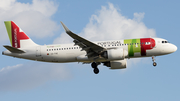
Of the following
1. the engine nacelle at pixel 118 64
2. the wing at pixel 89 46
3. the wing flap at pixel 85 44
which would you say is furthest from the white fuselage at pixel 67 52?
the engine nacelle at pixel 118 64

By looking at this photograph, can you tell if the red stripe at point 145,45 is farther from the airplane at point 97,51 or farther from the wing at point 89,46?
the wing at point 89,46

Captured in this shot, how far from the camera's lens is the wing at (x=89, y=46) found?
40.1m

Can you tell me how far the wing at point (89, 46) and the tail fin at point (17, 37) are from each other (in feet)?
31.0

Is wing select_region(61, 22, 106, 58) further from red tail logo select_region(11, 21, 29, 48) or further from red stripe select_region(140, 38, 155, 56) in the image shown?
red tail logo select_region(11, 21, 29, 48)

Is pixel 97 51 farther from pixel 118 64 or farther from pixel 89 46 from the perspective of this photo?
pixel 118 64

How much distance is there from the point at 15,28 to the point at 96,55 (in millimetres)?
14476

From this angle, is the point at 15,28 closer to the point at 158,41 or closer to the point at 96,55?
the point at 96,55

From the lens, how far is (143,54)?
1710 inches

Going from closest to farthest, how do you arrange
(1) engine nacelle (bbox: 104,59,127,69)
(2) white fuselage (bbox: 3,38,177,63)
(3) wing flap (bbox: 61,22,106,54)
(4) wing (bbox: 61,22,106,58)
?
(3) wing flap (bbox: 61,22,106,54)
(4) wing (bbox: 61,22,106,58)
(2) white fuselage (bbox: 3,38,177,63)
(1) engine nacelle (bbox: 104,59,127,69)

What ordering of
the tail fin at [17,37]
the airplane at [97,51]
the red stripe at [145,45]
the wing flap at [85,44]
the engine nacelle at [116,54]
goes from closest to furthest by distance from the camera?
the wing flap at [85,44] → the engine nacelle at [116,54] → the airplane at [97,51] → the red stripe at [145,45] → the tail fin at [17,37]

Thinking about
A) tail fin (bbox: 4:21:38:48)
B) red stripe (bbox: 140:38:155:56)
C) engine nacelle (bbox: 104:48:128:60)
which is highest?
tail fin (bbox: 4:21:38:48)

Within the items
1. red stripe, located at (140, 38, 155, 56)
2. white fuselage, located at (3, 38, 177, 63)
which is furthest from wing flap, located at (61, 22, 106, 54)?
red stripe, located at (140, 38, 155, 56)

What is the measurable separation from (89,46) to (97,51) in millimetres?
1473

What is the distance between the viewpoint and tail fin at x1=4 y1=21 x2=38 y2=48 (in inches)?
1880
